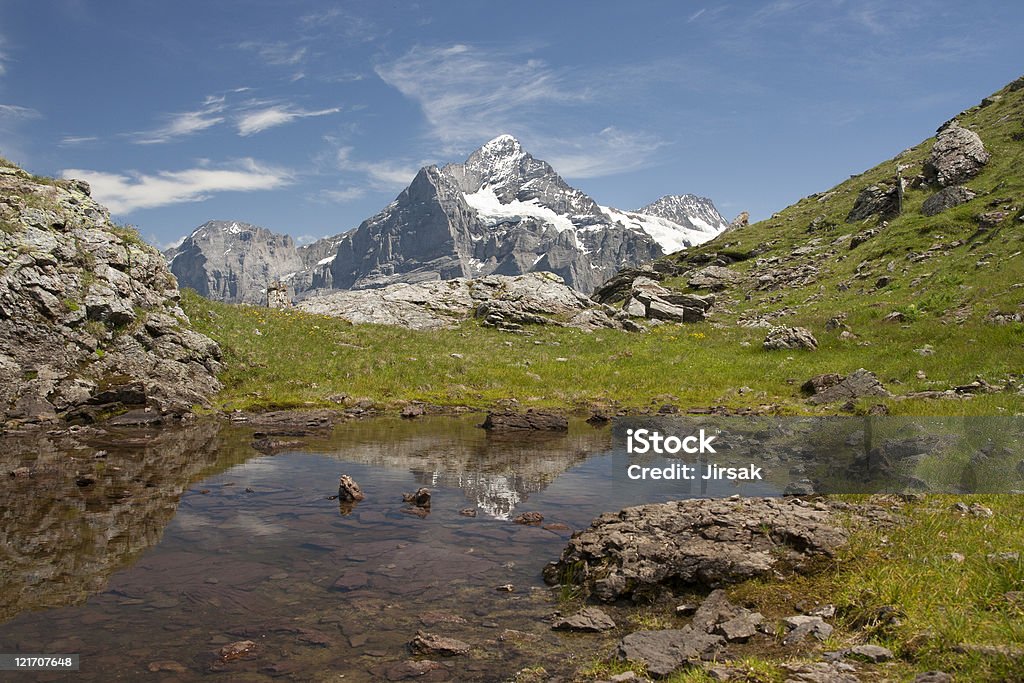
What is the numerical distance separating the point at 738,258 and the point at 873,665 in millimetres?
81826

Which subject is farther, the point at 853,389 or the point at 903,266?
the point at 903,266

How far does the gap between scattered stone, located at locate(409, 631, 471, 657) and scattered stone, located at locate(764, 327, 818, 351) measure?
30125 mm

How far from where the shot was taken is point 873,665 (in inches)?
224

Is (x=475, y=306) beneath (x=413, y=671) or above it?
above

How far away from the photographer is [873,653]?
19.1 feet

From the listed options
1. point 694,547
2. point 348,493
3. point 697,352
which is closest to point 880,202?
point 697,352

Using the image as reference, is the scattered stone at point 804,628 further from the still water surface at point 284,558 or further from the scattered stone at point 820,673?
the still water surface at point 284,558

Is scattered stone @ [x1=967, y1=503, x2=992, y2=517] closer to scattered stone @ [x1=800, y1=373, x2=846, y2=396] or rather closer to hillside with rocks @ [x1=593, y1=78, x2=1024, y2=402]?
hillside with rocks @ [x1=593, y1=78, x2=1024, y2=402]

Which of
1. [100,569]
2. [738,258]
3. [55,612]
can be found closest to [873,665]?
[55,612]

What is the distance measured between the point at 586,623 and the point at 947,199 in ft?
210

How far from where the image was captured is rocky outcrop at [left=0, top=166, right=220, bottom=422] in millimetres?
22719

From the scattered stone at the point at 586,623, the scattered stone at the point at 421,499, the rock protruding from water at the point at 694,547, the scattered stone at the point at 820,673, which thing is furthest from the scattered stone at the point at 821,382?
the scattered stone at the point at 820,673

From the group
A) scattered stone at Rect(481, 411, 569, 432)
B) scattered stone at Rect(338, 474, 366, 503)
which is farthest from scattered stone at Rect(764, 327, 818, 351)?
scattered stone at Rect(338, 474, 366, 503)

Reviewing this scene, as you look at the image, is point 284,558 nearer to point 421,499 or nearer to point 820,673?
point 421,499
